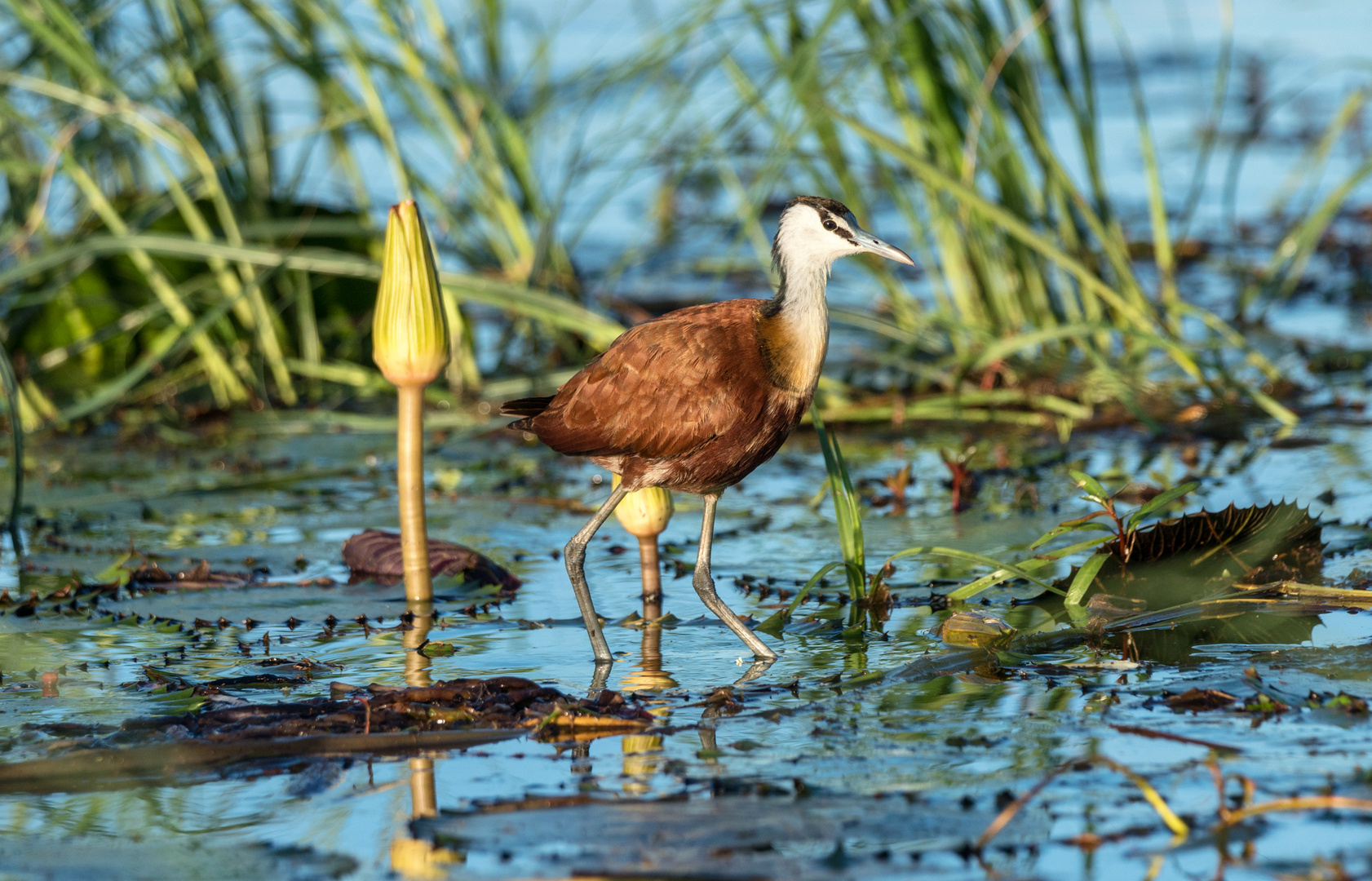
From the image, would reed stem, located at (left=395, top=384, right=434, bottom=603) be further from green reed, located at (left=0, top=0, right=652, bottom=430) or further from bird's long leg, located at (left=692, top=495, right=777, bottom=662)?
green reed, located at (left=0, top=0, right=652, bottom=430)

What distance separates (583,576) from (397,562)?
0.70m

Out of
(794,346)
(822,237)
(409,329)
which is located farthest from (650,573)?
(822,237)

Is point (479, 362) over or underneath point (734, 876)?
over

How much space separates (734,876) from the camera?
2.48 metres

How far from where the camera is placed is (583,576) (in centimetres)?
395

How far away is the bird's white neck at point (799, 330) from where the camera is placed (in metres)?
3.75

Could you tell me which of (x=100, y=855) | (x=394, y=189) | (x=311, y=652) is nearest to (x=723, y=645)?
(x=311, y=652)

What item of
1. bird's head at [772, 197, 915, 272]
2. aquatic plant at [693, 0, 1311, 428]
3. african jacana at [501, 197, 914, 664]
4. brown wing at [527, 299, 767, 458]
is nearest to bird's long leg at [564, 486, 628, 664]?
african jacana at [501, 197, 914, 664]

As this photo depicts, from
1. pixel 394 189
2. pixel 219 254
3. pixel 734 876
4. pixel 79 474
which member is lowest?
pixel 734 876

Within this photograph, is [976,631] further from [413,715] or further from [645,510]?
[413,715]

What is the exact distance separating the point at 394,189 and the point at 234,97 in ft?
8.39

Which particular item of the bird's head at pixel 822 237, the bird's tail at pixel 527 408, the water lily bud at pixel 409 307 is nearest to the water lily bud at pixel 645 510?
the bird's tail at pixel 527 408

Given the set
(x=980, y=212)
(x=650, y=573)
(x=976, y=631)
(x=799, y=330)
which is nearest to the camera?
(x=976, y=631)

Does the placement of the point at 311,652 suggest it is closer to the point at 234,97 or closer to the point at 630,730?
the point at 630,730
